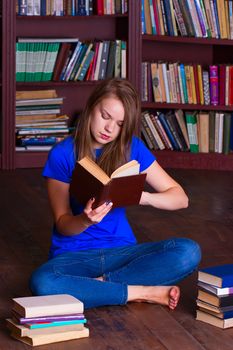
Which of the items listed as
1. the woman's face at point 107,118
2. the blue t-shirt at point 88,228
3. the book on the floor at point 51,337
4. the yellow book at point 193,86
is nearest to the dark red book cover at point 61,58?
the yellow book at point 193,86

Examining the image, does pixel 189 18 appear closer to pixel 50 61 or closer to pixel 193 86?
pixel 193 86

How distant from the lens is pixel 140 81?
5672 mm

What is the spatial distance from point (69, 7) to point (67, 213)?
2.88m

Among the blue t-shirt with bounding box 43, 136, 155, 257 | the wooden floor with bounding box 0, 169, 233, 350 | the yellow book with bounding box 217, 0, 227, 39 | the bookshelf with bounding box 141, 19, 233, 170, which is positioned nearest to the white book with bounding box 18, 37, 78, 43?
the bookshelf with bounding box 141, 19, 233, 170

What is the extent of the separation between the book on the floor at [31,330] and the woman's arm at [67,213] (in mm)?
332

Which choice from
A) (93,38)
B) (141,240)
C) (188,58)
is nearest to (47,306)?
(141,240)

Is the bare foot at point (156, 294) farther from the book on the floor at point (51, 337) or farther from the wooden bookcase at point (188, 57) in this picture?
the wooden bookcase at point (188, 57)

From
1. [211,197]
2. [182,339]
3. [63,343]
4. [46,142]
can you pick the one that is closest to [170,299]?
[182,339]

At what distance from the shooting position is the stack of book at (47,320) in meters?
2.54

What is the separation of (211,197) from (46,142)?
4.28 ft

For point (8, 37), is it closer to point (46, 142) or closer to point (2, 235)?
point (46, 142)

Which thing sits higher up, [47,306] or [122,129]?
[122,129]

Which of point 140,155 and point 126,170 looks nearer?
point 126,170

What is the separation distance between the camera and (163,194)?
9.84 ft
